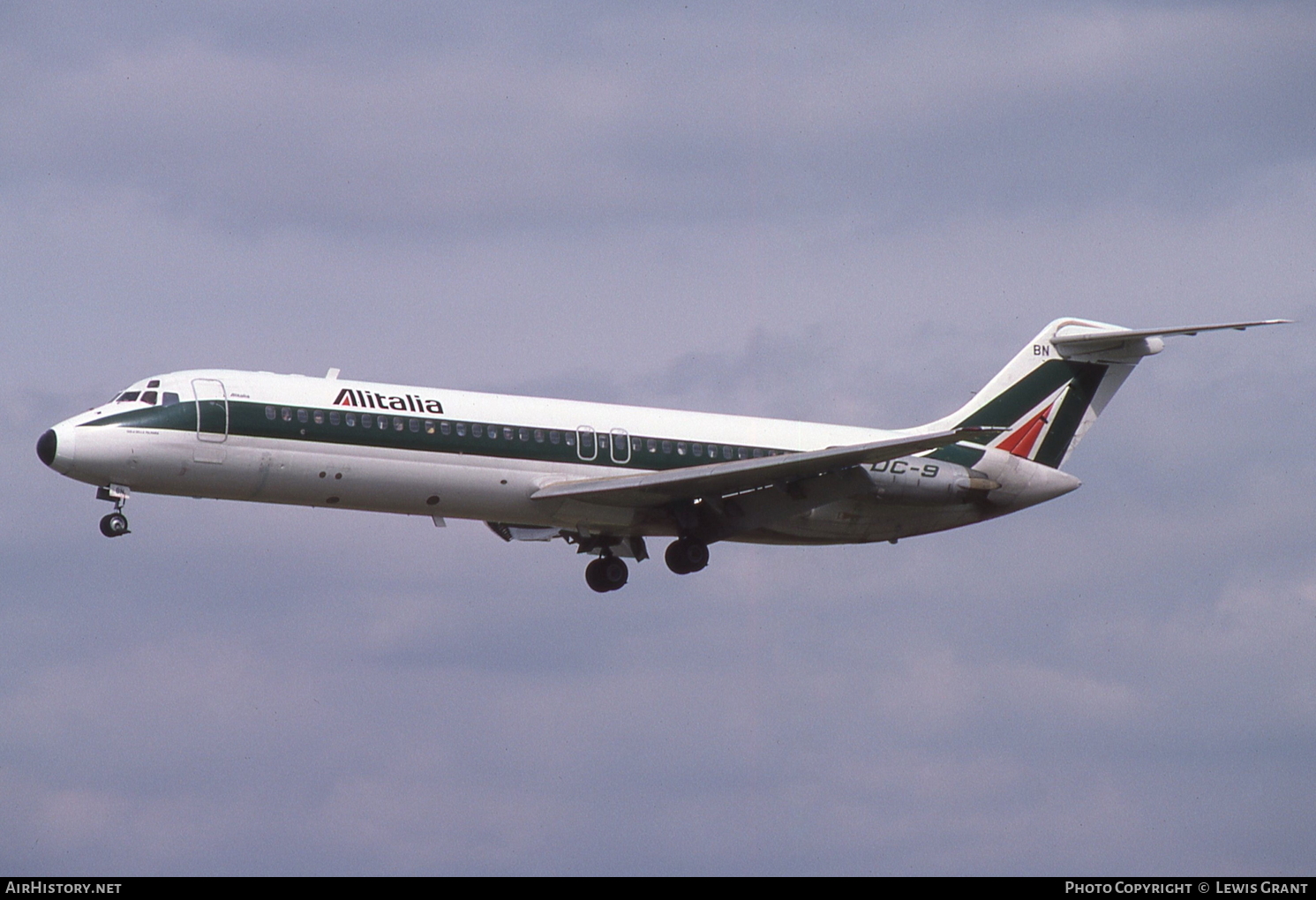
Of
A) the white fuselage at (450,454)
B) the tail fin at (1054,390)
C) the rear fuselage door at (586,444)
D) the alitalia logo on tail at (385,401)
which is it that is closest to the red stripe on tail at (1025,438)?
the tail fin at (1054,390)

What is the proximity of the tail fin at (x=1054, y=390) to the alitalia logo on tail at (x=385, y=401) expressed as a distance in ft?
44.4

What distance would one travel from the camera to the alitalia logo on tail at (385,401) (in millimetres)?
40594

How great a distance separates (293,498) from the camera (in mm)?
40469

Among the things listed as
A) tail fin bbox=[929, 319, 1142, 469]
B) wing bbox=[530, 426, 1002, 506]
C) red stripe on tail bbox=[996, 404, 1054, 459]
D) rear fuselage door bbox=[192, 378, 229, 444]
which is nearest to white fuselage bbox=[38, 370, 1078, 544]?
rear fuselage door bbox=[192, 378, 229, 444]

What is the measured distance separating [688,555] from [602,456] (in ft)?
10.6

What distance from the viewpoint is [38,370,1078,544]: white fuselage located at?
39.3 m

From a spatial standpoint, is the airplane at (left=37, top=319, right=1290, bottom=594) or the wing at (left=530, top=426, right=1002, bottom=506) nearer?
the airplane at (left=37, top=319, right=1290, bottom=594)

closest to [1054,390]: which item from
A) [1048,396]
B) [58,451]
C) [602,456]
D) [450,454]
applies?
[1048,396]

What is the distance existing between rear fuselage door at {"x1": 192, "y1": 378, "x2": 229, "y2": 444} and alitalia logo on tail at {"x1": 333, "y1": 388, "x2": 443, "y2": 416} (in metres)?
2.25


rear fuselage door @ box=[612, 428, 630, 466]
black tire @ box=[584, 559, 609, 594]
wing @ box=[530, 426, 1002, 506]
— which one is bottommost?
black tire @ box=[584, 559, 609, 594]

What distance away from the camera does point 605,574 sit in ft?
154

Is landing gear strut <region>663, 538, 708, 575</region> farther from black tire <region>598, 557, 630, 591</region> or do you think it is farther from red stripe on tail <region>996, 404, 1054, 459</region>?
red stripe on tail <region>996, 404, 1054, 459</region>

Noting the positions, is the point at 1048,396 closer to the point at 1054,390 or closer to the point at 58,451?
the point at 1054,390
